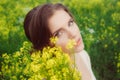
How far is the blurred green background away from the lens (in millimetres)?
5004

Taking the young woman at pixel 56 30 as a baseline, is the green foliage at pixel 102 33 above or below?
above

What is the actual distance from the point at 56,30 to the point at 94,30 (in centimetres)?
368

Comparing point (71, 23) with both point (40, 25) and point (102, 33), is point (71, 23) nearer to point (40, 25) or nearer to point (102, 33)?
point (40, 25)

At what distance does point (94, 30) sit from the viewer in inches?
253

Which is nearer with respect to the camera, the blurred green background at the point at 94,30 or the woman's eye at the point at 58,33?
the woman's eye at the point at 58,33

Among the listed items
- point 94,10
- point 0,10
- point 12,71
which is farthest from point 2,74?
point 94,10

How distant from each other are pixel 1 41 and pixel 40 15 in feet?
6.45

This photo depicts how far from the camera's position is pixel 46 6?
9.49 feet

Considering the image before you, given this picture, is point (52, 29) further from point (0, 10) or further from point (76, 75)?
point (0, 10)

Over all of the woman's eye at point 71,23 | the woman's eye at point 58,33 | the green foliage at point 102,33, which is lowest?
the woman's eye at point 58,33

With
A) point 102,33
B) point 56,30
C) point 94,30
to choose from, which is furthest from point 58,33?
point 94,30

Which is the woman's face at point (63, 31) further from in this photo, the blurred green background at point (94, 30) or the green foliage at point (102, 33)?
the green foliage at point (102, 33)

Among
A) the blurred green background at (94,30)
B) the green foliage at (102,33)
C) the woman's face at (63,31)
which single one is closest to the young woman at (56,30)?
the woman's face at (63,31)

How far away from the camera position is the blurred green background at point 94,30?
5.00 meters
